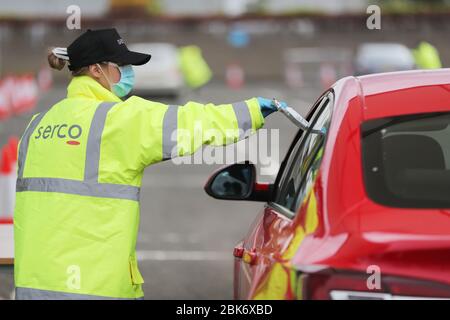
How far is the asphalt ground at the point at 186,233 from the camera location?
30.9 ft

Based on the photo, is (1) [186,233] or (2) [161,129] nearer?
(2) [161,129]

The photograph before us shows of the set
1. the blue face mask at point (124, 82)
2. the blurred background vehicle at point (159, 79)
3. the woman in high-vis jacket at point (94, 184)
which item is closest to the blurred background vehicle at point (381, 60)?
the blurred background vehicle at point (159, 79)

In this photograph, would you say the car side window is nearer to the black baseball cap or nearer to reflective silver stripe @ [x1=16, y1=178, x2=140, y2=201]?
reflective silver stripe @ [x1=16, y1=178, x2=140, y2=201]

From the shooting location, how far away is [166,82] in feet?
132

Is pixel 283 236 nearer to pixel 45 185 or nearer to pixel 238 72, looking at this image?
pixel 45 185

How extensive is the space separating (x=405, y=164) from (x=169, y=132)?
2.96 feet

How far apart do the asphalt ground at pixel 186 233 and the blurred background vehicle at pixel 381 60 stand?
20573mm

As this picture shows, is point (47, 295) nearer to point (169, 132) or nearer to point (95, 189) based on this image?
point (95, 189)

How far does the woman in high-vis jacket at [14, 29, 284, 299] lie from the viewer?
4637 mm

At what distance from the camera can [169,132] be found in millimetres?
4715

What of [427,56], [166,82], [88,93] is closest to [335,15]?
[166,82]

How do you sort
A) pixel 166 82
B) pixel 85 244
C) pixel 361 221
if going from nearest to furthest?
pixel 361 221
pixel 85 244
pixel 166 82

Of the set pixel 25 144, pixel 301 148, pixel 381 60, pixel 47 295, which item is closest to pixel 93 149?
pixel 25 144

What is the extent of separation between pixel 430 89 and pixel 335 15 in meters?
61.2
